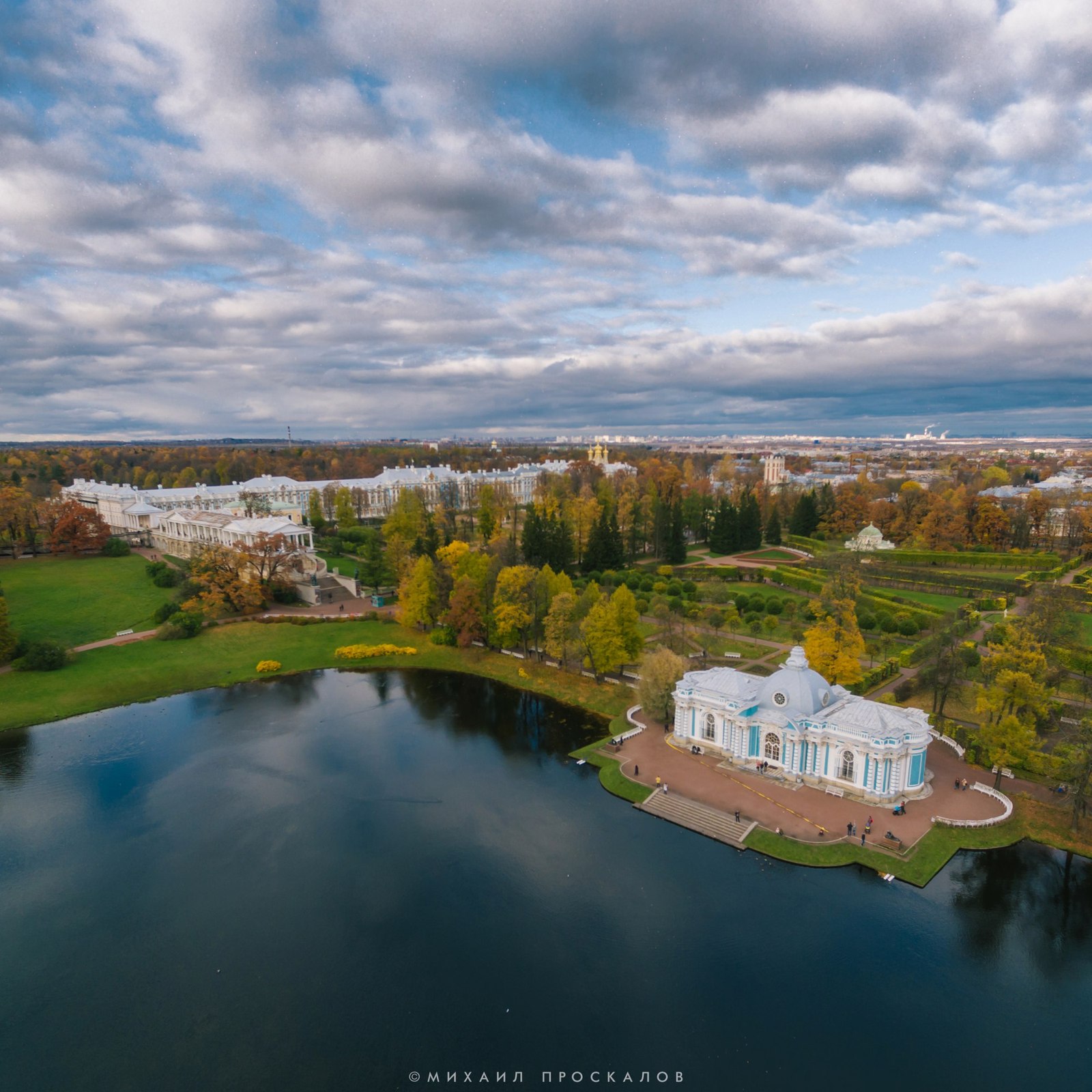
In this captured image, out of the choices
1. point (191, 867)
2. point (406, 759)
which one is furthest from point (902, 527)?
point (191, 867)

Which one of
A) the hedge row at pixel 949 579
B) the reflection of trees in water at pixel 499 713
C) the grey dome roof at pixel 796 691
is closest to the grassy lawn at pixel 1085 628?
the hedge row at pixel 949 579

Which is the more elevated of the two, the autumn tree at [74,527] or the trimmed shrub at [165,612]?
the autumn tree at [74,527]

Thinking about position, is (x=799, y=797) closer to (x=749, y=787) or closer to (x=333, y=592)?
(x=749, y=787)

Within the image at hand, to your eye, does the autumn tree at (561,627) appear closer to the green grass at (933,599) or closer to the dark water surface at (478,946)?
the dark water surface at (478,946)

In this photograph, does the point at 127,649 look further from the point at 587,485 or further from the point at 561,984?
the point at 587,485

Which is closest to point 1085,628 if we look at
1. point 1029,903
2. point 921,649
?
point 921,649

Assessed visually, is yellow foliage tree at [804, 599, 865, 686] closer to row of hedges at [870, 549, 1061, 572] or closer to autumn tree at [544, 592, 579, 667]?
autumn tree at [544, 592, 579, 667]
